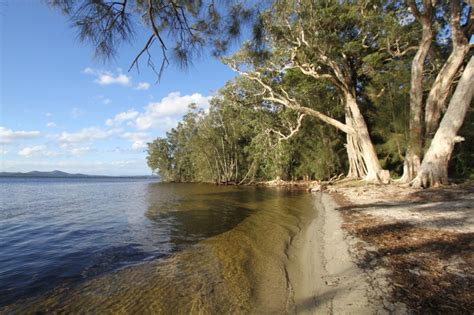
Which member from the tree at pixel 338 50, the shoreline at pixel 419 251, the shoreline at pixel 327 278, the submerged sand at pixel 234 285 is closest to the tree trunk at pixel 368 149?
the tree at pixel 338 50

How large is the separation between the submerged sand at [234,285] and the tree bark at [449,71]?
10.3 m

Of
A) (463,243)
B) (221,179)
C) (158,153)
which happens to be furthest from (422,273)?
(158,153)

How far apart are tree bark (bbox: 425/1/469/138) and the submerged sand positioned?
10.3m

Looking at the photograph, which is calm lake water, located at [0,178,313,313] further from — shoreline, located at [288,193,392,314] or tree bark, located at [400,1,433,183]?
tree bark, located at [400,1,433,183]

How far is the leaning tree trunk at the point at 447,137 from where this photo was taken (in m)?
11.1

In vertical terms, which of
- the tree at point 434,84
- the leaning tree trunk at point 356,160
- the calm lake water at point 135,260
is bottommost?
the calm lake water at point 135,260

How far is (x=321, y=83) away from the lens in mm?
19609

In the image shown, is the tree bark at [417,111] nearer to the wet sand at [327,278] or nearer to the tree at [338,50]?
the tree at [338,50]

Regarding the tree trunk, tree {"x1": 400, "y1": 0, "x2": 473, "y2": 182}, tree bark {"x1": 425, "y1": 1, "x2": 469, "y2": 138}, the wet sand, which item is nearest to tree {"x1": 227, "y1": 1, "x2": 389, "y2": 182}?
the tree trunk

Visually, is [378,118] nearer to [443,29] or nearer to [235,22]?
[443,29]

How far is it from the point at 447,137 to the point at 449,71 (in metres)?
3.43

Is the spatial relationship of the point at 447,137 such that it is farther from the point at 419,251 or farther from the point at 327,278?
the point at 327,278

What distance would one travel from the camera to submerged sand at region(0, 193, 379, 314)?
3.47 metres

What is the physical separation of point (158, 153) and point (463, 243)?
54.6m
